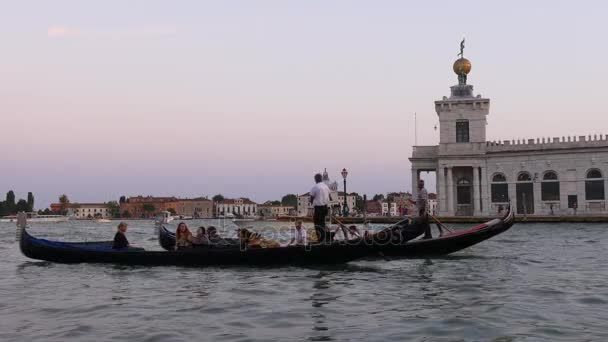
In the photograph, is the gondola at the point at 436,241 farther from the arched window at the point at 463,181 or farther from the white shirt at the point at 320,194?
the arched window at the point at 463,181

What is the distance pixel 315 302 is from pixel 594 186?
5577cm

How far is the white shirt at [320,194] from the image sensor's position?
15.6 meters

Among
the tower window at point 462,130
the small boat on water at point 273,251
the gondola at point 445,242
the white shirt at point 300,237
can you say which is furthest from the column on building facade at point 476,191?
the white shirt at point 300,237

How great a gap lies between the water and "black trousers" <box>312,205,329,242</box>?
0.81 m

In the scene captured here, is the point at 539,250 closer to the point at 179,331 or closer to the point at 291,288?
the point at 291,288

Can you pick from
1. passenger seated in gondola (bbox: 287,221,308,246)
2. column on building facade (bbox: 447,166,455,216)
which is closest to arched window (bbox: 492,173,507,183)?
column on building facade (bbox: 447,166,455,216)

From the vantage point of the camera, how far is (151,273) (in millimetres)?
15477

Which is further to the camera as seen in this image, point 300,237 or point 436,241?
point 436,241

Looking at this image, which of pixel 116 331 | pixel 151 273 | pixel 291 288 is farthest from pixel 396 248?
pixel 116 331

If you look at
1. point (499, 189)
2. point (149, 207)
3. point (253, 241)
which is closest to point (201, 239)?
point (253, 241)

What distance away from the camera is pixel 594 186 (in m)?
59.8

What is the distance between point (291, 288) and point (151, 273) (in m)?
4.45

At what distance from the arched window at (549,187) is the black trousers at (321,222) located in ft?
167

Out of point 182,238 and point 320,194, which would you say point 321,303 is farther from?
point 182,238
